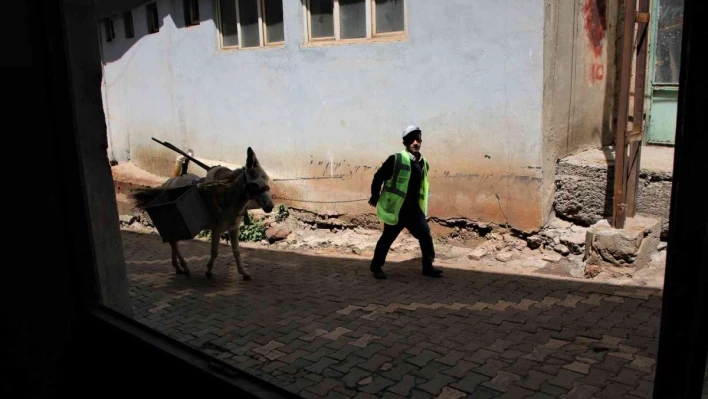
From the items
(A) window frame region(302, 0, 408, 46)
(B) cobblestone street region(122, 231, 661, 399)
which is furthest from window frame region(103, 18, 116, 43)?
(B) cobblestone street region(122, 231, 661, 399)

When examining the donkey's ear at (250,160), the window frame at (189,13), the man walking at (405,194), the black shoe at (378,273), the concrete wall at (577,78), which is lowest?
the black shoe at (378,273)

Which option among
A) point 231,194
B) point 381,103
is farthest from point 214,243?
point 381,103

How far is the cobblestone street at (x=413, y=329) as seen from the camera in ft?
14.3

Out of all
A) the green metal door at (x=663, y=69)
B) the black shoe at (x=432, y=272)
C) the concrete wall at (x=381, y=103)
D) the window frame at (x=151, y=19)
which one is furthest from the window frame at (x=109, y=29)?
the green metal door at (x=663, y=69)

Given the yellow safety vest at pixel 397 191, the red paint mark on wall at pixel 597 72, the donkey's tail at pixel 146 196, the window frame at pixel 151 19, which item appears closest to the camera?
the yellow safety vest at pixel 397 191

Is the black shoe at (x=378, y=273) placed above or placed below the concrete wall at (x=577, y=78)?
below

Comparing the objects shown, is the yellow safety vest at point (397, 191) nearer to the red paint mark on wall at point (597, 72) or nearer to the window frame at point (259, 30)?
the red paint mark on wall at point (597, 72)

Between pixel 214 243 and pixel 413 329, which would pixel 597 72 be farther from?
pixel 214 243

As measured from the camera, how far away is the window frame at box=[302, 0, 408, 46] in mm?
8452

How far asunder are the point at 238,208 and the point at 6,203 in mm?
4011

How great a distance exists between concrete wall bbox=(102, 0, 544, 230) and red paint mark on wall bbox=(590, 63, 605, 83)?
1429mm

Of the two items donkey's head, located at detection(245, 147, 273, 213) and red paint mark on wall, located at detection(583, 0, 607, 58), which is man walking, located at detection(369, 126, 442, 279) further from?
red paint mark on wall, located at detection(583, 0, 607, 58)

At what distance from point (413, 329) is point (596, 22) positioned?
535 cm

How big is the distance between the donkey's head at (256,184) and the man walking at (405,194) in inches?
48.0
